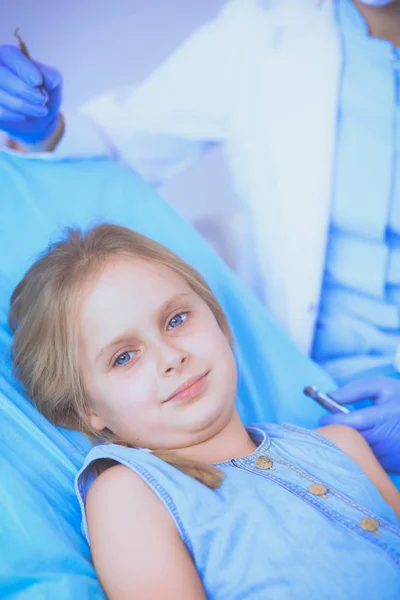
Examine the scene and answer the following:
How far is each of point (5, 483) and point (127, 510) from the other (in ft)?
0.45

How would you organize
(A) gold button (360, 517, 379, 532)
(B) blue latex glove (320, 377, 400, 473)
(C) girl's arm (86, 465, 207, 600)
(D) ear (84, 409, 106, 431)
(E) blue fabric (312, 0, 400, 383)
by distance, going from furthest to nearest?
(E) blue fabric (312, 0, 400, 383) → (B) blue latex glove (320, 377, 400, 473) → (D) ear (84, 409, 106, 431) → (A) gold button (360, 517, 379, 532) → (C) girl's arm (86, 465, 207, 600)

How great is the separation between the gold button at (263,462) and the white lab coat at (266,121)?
47cm

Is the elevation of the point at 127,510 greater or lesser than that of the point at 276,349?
greater

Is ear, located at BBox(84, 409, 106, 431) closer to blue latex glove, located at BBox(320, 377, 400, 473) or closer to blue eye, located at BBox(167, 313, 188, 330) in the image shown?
blue eye, located at BBox(167, 313, 188, 330)

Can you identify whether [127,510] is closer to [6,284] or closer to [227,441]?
[227,441]

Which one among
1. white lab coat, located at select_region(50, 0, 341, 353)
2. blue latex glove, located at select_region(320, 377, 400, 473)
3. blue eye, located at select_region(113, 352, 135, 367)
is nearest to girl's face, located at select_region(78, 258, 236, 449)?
blue eye, located at select_region(113, 352, 135, 367)

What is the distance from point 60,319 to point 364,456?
44cm

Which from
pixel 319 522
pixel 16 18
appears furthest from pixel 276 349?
pixel 16 18

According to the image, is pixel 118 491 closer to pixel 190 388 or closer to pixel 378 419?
pixel 190 388

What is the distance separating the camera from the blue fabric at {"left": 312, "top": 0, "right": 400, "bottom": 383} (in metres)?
1.19

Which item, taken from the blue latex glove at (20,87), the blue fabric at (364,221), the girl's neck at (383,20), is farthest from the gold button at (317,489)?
the girl's neck at (383,20)

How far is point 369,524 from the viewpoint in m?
0.70

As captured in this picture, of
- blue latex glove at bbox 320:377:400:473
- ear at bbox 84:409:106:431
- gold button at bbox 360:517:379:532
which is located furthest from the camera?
blue latex glove at bbox 320:377:400:473

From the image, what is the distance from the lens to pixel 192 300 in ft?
2.73
